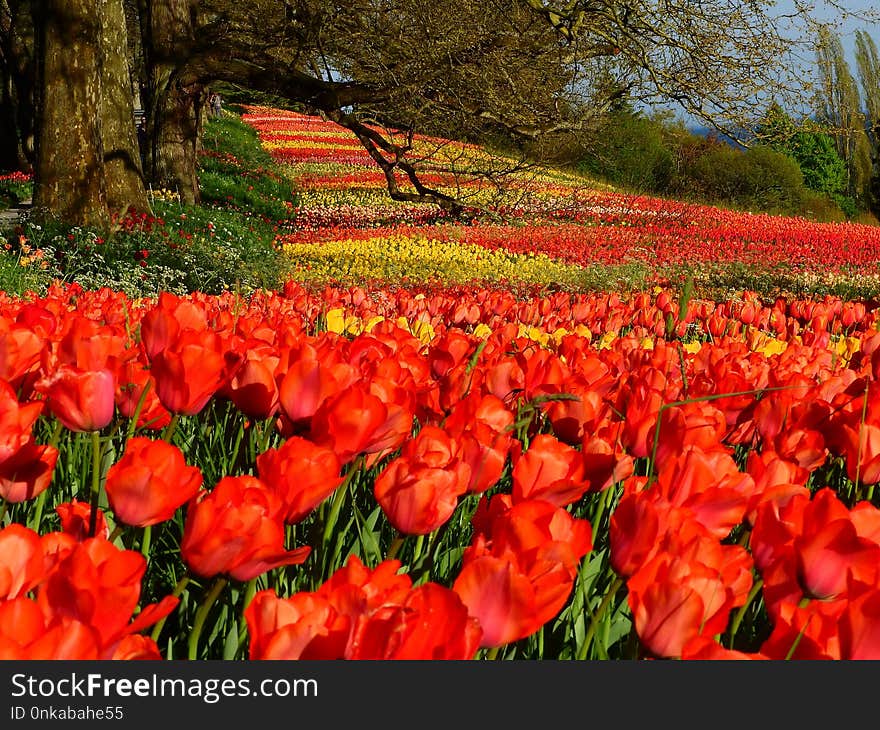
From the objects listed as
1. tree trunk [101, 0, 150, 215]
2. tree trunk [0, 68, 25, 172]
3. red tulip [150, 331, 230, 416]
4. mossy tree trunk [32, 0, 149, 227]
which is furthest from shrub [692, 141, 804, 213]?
red tulip [150, 331, 230, 416]

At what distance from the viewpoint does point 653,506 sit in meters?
1.05

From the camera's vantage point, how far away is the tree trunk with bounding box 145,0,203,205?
14.6 metres

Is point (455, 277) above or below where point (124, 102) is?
below

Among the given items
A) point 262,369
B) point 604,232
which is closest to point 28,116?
point 604,232

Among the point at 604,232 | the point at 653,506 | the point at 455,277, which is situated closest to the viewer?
the point at 653,506

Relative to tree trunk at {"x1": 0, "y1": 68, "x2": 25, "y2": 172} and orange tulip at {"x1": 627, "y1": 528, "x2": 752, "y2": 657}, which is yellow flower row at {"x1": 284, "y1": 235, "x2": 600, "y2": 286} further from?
tree trunk at {"x1": 0, "y1": 68, "x2": 25, "y2": 172}

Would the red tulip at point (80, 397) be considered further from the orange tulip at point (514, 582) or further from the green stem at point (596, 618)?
the green stem at point (596, 618)

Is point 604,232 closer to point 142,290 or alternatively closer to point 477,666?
point 142,290

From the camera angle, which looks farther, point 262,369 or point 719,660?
point 262,369

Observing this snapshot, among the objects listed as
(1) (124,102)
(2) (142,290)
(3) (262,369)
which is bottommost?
(2) (142,290)

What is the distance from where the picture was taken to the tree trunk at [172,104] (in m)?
14.6

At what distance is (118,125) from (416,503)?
11531 millimetres

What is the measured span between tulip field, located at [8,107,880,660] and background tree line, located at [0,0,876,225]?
26.7ft

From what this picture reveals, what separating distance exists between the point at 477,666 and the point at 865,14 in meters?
12.7
